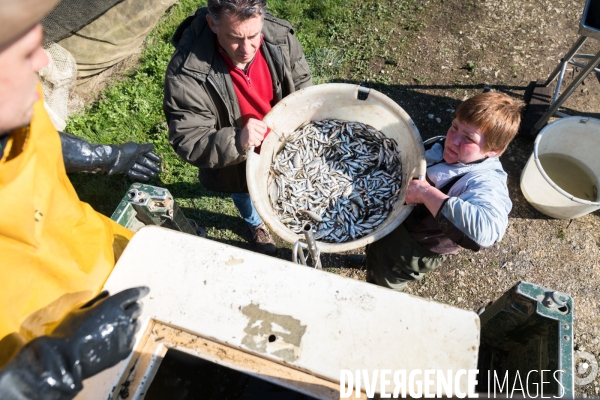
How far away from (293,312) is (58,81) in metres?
4.71

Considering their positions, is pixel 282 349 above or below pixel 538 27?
above

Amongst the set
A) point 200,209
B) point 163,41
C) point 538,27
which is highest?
point 163,41

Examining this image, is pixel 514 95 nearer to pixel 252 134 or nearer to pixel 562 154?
pixel 562 154

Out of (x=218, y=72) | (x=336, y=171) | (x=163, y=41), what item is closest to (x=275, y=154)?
(x=336, y=171)

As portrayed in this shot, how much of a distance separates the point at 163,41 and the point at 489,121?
15.8ft

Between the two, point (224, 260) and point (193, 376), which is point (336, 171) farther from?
point (193, 376)

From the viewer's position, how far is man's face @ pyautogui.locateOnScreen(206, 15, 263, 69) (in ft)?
A: 7.91

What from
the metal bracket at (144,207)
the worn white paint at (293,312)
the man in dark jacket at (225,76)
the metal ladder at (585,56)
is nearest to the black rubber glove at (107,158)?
the metal bracket at (144,207)

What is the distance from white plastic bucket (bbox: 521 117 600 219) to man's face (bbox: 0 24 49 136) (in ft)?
13.0

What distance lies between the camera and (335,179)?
3.20 meters

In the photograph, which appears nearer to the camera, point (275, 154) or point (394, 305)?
point (394, 305)

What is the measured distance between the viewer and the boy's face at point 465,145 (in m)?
2.46

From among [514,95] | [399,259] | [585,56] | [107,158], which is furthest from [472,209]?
[585,56]

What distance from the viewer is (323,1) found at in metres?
5.81
